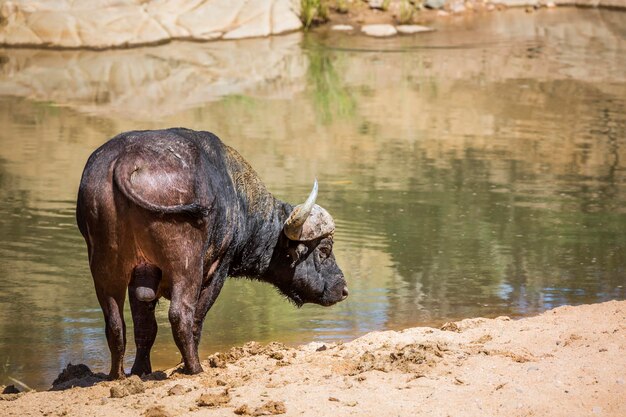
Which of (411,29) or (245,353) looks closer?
(245,353)

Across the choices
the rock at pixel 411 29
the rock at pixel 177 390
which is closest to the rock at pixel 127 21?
the rock at pixel 411 29

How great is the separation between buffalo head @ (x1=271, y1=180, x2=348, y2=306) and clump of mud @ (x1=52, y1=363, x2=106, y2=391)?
5.31 ft

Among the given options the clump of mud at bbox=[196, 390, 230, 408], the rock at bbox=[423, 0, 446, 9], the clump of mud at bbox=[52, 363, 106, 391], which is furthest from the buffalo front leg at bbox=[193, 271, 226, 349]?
the rock at bbox=[423, 0, 446, 9]

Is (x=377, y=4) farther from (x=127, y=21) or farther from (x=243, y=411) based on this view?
(x=243, y=411)

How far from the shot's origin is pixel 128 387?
6.71m

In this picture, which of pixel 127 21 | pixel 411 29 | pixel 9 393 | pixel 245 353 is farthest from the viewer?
pixel 411 29

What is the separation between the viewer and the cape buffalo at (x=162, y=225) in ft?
22.4

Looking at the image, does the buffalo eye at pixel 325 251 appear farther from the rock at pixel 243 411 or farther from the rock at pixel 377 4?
the rock at pixel 377 4

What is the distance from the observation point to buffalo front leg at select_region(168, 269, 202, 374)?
276 inches

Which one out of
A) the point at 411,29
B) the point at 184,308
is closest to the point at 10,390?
the point at 184,308

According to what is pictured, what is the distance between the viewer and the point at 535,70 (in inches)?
853

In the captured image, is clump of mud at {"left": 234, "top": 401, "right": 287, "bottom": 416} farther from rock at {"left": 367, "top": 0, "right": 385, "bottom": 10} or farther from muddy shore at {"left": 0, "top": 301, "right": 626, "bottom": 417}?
rock at {"left": 367, "top": 0, "right": 385, "bottom": 10}

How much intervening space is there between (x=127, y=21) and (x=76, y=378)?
1752cm

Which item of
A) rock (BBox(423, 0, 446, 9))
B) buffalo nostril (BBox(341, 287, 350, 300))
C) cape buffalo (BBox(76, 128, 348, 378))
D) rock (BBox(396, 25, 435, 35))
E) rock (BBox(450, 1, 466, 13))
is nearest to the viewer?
cape buffalo (BBox(76, 128, 348, 378))
